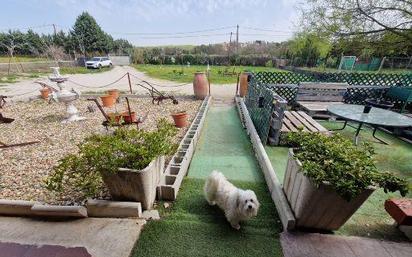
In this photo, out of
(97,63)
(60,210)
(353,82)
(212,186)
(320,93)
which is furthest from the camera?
(97,63)

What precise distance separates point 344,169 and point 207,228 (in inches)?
57.0

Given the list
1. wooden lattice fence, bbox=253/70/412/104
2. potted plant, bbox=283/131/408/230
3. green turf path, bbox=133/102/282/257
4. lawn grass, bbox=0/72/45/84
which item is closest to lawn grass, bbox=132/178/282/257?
green turf path, bbox=133/102/282/257

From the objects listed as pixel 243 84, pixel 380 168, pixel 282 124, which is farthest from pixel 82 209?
pixel 243 84

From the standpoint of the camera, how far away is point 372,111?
494 cm

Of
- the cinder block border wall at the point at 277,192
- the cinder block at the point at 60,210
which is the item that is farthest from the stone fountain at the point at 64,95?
the cinder block border wall at the point at 277,192

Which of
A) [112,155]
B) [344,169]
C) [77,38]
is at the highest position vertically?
[77,38]

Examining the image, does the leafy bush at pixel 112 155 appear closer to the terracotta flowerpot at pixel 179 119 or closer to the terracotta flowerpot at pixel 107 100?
the terracotta flowerpot at pixel 179 119

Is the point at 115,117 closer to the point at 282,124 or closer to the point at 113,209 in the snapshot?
the point at 113,209

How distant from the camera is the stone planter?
2.35 meters

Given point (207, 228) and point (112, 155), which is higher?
point (112, 155)

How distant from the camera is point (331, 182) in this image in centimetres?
197

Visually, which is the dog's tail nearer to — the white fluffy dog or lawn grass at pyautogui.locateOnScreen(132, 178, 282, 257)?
the white fluffy dog

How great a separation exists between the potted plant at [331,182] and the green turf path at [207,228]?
0.42 m

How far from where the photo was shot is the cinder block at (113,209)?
248cm
